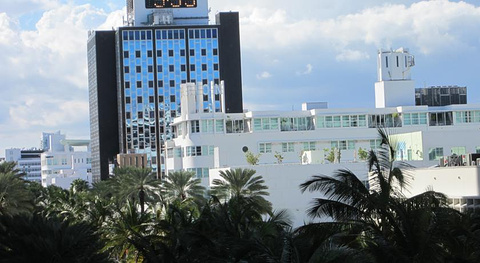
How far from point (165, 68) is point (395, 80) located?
6735cm

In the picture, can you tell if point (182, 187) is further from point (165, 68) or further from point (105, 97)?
point (105, 97)

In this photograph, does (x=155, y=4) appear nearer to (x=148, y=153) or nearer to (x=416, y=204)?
(x=148, y=153)

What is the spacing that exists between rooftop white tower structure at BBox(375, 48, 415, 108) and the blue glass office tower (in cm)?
6091

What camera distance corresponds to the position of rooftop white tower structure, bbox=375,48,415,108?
10412 cm

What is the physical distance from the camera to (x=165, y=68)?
16700 cm

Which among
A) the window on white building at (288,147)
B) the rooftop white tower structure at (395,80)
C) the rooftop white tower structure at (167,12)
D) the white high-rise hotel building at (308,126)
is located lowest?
the window on white building at (288,147)

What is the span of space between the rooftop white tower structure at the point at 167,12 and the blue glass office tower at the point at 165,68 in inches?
44.2

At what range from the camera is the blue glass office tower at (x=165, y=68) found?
166m

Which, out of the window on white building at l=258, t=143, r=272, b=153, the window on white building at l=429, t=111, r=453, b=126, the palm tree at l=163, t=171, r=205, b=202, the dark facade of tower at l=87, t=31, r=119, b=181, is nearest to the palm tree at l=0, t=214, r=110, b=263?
the palm tree at l=163, t=171, r=205, b=202

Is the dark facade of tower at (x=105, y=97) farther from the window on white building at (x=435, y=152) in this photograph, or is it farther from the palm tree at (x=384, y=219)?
the palm tree at (x=384, y=219)

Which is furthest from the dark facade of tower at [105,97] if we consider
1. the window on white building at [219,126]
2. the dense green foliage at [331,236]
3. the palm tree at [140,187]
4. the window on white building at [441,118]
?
the dense green foliage at [331,236]

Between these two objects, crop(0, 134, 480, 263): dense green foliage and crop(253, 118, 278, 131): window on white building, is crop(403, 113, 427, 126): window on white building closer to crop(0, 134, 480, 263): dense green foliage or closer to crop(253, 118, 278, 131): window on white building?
crop(253, 118, 278, 131): window on white building

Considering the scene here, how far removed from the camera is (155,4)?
169 m

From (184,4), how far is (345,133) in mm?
72998
